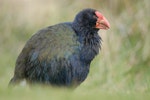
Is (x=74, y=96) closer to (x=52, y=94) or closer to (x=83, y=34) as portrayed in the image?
(x=52, y=94)

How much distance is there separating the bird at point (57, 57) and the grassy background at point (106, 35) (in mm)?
1245

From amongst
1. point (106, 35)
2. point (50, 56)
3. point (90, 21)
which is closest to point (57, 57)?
point (50, 56)

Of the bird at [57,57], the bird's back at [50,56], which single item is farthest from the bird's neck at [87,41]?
the bird's back at [50,56]

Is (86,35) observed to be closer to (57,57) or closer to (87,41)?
(87,41)

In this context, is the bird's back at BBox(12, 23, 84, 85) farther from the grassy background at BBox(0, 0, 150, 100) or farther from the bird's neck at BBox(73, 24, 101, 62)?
the grassy background at BBox(0, 0, 150, 100)

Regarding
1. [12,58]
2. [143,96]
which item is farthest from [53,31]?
[12,58]

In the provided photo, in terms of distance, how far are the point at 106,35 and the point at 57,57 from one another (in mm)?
4175

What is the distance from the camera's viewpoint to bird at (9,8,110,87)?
26.5 ft

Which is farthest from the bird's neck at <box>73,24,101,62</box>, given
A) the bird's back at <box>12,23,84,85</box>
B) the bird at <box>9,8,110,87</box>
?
the bird's back at <box>12,23,84,85</box>

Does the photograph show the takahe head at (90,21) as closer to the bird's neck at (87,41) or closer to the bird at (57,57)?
the bird's neck at (87,41)

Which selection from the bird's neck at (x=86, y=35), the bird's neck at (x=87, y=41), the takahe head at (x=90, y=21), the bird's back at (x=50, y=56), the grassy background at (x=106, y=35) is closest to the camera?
the bird's back at (x=50, y=56)

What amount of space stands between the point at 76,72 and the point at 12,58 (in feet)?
18.1

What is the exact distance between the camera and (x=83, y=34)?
27.7 feet

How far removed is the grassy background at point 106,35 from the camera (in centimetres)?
1112
